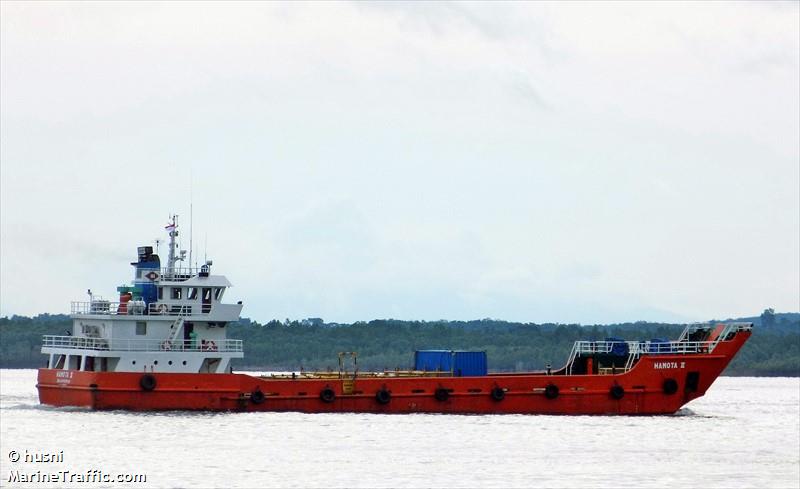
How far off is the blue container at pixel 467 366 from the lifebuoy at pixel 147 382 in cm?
1140

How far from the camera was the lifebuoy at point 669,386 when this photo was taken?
2292 inches

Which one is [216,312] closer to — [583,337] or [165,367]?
[165,367]

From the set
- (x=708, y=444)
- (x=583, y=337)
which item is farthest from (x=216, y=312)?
(x=583, y=337)

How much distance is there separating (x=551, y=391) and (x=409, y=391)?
17.1 feet

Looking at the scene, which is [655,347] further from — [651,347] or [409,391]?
[409,391]

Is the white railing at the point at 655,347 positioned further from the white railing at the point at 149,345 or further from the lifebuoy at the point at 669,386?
the white railing at the point at 149,345

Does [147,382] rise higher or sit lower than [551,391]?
higher

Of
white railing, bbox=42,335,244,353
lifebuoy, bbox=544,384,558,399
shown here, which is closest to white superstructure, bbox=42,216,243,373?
white railing, bbox=42,335,244,353

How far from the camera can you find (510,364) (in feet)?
440

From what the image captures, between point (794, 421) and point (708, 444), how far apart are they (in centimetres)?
1330

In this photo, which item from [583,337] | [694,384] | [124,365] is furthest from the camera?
[583,337]

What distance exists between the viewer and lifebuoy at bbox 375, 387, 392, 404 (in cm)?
5628

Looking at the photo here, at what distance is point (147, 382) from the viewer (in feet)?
177

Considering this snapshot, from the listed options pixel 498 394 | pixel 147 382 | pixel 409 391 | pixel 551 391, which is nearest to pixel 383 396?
pixel 409 391
